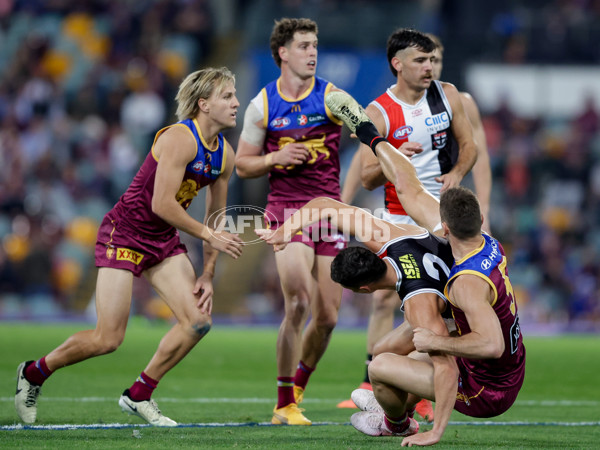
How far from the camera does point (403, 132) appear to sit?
8.54 metres

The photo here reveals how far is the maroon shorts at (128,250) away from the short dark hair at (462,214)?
8.28 ft

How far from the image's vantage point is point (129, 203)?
7555 millimetres

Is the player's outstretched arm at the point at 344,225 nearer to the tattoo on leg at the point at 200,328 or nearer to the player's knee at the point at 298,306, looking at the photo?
the player's knee at the point at 298,306

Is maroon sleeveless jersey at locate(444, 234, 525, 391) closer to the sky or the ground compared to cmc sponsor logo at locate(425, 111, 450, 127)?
closer to the ground

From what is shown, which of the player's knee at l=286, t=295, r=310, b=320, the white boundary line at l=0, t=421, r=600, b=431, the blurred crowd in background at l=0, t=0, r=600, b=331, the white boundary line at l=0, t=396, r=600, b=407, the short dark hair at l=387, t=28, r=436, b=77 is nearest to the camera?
the white boundary line at l=0, t=421, r=600, b=431

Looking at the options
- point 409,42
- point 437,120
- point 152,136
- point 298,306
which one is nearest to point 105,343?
point 298,306

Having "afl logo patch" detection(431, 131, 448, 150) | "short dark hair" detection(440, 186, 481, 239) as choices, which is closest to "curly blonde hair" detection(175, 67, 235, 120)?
"afl logo patch" detection(431, 131, 448, 150)

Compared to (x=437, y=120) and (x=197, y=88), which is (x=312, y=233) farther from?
(x=197, y=88)

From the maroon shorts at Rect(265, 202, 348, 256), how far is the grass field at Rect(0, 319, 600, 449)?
146cm

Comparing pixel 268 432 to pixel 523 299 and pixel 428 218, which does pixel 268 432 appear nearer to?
pixel 428 218

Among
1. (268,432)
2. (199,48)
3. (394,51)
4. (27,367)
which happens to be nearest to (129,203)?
(27,367)

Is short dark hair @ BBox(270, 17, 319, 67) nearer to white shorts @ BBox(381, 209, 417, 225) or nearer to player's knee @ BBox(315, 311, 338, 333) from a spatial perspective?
white shorts @ BBox(381, 209, 417, 225)

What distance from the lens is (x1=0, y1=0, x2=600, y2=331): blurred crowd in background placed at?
20.4 meters

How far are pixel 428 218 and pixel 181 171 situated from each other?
1931 mm
